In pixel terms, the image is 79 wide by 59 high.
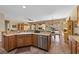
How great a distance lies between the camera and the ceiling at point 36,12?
95.9 inches

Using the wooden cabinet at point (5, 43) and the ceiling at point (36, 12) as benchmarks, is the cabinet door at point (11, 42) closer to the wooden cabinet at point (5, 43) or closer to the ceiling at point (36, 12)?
the wooden cabinet at point (5, 43)

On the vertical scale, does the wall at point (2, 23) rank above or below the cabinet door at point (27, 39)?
above

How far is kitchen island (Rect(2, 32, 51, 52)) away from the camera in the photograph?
8.21ft

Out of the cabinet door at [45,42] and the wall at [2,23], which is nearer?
the wall at [2,23]

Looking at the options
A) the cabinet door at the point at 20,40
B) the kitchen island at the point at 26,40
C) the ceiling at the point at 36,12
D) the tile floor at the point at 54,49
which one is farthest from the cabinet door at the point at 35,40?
the ceiling at the point at 36,12

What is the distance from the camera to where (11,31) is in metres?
2.47

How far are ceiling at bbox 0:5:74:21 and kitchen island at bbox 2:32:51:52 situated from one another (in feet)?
1.13

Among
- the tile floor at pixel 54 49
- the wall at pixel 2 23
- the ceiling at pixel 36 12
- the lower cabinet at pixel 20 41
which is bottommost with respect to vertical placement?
the tile floor at pixel 54 49

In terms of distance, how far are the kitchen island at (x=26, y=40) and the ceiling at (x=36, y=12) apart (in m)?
0.34
